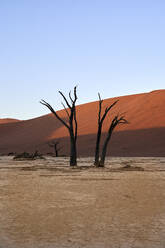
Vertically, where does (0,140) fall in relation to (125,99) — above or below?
below

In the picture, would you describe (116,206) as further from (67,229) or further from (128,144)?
(128,144)

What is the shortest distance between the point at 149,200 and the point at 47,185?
325 centimetres

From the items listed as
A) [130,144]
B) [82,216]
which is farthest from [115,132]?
[82,216]

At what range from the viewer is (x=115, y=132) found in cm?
4825

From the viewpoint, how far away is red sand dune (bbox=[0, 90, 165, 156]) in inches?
1571

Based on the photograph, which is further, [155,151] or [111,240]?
[155,151]

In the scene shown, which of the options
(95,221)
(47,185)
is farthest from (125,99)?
(95,221)

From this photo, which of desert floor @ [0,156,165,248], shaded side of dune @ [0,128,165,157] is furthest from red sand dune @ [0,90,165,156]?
desert floor @ [0,156,165,248]

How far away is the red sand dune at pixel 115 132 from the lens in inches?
1571

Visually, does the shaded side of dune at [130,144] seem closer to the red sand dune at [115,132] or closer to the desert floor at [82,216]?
the red sand dune at [115,132]

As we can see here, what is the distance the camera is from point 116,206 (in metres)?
7.46

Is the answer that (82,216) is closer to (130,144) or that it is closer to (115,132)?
(130,144)

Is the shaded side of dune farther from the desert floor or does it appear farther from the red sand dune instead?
the desert floor

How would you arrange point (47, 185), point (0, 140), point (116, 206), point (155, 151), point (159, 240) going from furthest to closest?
point (0, 140) < point (155, 151) < point (47, 185) < point (116, 206) < point (159, 240)
